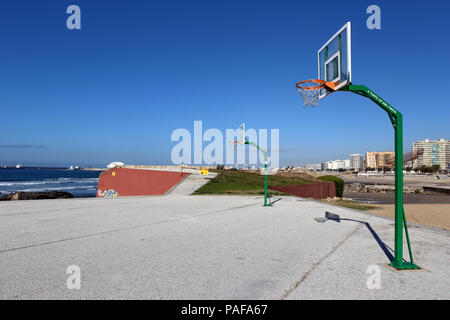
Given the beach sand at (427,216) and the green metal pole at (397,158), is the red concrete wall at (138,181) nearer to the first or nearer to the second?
the beach sand at (427,216)

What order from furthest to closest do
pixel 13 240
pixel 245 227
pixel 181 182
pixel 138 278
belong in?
pixel 181 182 → pixel 245 227 → pixel 13 240 → pixel 138 278

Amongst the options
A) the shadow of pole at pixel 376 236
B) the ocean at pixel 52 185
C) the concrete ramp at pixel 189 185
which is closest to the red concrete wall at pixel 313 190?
the concrete ramp at pixel 189 185

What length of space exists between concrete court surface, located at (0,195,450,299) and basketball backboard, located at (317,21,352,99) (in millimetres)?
4215

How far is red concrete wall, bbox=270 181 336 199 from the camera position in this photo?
28.8 m

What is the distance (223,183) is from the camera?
3152 centimetres

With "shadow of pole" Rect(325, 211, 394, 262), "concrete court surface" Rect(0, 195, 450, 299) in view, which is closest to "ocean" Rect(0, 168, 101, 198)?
"concrete court surface" Rect(0, 195, 450, 299)

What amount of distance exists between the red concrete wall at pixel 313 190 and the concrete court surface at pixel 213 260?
1715 centimetres

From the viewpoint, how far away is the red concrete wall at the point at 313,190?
28797mm

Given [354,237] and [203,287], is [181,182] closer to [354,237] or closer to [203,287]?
[354,237]

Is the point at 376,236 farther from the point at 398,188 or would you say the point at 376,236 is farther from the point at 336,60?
the point at 336,60

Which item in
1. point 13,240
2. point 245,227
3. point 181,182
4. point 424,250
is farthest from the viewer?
point 181,182

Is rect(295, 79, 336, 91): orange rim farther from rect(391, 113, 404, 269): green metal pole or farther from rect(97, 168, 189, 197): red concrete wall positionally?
rect(97, 168, 189, 197): red concrete wall

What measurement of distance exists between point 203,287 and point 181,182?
25.3m
